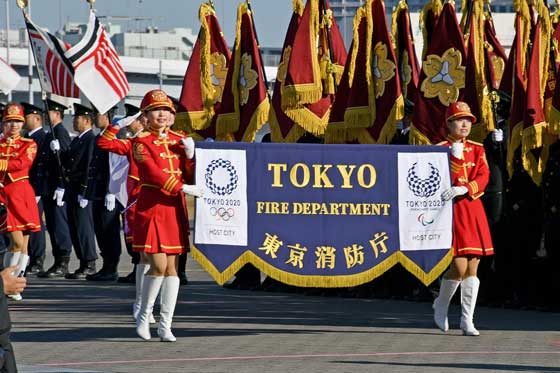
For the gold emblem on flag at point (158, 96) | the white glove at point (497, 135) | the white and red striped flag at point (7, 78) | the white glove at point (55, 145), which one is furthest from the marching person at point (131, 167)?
the white glove at point (497, 135)

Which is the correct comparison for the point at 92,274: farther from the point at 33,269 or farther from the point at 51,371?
the point at 51,371

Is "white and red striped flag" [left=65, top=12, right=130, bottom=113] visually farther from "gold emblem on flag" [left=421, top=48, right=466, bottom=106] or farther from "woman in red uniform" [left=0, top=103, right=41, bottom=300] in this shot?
"gold emblem on flag" [left=421, top=48, right=466, bottom=106]

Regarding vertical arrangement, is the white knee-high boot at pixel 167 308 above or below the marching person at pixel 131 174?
below

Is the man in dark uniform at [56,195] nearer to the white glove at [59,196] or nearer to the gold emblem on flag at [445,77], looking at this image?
the white glove at [59,196]

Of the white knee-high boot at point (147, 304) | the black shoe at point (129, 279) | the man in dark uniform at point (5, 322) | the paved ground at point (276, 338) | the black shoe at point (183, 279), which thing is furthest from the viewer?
the black shoe at point (129, 279)

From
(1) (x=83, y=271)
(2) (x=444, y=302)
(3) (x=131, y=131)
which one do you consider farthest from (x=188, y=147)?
(1) (x=83, y=271)

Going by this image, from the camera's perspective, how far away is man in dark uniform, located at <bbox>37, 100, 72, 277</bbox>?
1773cm

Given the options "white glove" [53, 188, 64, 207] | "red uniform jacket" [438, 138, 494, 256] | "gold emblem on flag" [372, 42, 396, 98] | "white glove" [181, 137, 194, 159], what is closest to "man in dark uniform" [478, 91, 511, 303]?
"gold emblem on flag" [372, 42, 396, 98]

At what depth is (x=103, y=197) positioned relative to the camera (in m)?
17.4

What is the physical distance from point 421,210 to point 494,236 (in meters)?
2.41

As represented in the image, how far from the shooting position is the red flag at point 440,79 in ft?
45.0

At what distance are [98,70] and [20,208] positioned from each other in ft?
5.56

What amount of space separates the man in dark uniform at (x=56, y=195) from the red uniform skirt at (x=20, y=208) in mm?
2595

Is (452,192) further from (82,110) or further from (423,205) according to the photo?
(82,110)
